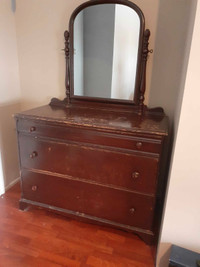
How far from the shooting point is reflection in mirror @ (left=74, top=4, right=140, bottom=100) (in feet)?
5.28

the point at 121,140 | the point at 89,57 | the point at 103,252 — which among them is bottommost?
the point at 103,252

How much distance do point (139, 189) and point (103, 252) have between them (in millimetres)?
544

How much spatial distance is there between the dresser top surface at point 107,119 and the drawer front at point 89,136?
5 cm

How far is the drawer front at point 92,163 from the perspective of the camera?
53.9 inches

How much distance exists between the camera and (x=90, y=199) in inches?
62.0

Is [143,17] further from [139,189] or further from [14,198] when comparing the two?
[14,198]

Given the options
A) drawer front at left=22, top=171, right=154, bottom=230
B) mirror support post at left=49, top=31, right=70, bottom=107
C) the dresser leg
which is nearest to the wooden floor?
the dresser leg

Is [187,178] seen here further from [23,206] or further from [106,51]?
[23,206]

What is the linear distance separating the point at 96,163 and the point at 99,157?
2.2 inches

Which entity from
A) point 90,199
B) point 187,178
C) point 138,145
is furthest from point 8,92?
point 187,178

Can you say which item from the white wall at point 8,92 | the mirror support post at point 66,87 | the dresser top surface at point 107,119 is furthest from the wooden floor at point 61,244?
the mirror support post at point 66,87

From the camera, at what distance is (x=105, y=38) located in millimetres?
1688

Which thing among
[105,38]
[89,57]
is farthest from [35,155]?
[105,38]

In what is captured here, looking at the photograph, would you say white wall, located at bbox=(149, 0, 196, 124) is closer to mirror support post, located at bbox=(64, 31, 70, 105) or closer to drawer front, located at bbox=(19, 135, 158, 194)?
drawer front, located at bbox=(19, 135, 158, 194)
